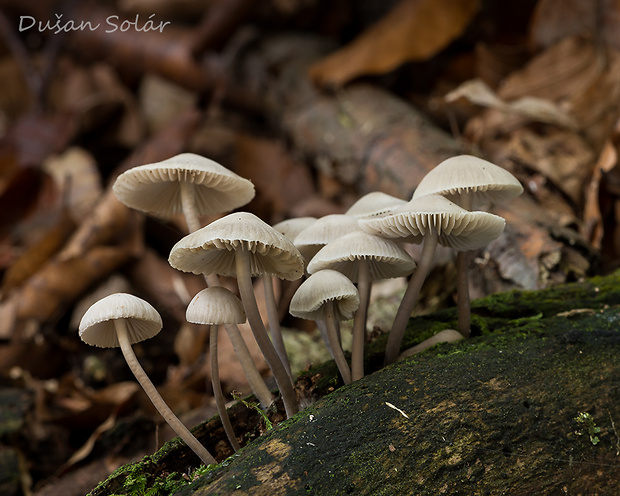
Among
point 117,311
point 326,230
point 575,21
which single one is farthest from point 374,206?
point 575,21

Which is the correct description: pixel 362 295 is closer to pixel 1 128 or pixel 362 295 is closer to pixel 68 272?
pixel 68 272

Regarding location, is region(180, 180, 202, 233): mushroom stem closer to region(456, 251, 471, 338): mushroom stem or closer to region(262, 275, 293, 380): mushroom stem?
region(262, 275, 293, 380): mushroom stem

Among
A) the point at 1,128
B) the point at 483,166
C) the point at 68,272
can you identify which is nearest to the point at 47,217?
the point at 68,272

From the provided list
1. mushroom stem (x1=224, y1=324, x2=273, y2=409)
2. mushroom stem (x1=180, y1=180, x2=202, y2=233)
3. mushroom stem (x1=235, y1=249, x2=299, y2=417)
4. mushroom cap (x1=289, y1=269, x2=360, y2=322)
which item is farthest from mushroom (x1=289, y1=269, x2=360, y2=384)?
mushroom stem (x1=180, y1=180, x2=202, y2=233)

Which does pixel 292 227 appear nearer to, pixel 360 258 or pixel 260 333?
pixel 360 258

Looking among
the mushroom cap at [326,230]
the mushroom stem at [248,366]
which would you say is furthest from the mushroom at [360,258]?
the mushroom stem at [248,366]
